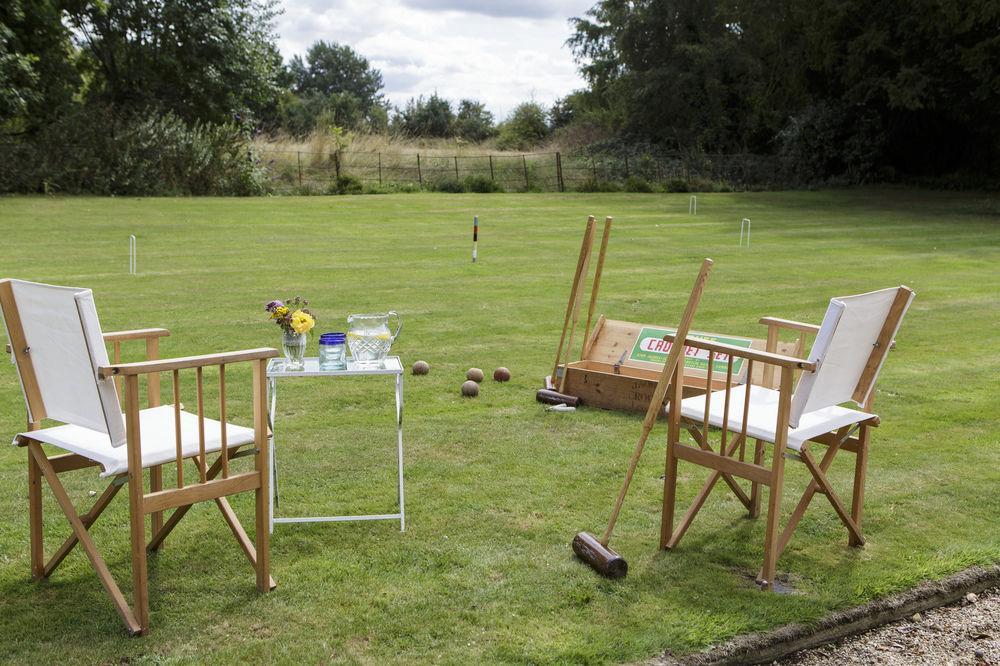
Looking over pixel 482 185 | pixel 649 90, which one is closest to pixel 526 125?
pixel 649 90

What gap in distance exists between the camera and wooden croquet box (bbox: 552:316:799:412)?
23.3 ft

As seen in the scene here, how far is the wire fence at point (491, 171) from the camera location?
31.8 metres

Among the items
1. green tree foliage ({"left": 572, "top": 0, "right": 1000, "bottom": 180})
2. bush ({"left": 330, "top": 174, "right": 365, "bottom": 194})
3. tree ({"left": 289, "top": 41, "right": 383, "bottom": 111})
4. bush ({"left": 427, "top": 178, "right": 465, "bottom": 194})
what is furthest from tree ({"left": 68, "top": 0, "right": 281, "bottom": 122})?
tree ({"left": 289, "top": 41, "right": 383, "bottom": 111})

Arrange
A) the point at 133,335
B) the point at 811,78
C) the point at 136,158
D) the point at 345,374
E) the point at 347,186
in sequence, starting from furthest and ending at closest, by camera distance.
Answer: the point at 811,78, the point at 347,186, the point at 136,158, the point at 345,374, the point at 133,335

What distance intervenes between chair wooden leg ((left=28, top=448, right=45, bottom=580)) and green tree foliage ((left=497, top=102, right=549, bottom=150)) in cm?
4691

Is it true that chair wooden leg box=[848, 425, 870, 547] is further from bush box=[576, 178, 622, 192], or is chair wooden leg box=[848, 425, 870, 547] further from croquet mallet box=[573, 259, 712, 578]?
bush box=[576, 178, 622, 192]

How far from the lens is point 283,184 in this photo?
100 feet

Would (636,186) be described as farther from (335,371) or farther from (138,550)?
(138,550)

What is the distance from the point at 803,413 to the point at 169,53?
112 ft

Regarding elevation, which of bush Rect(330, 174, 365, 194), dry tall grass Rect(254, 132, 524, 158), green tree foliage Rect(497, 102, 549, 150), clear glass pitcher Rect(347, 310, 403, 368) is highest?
green tree foliage Rect(497, 102, 549, 150)

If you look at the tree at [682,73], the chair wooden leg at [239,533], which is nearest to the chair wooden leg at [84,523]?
the chair wooden leg at [239,533]

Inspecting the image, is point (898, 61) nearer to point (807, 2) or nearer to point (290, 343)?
point (807, 2)

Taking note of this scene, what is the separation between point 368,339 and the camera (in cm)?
508

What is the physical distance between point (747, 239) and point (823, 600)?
15.9m
